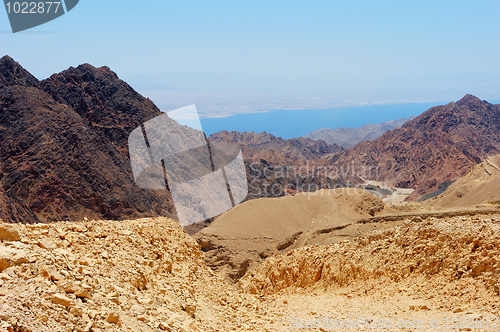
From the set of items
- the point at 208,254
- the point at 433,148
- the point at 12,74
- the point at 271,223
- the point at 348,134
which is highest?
the point at 12,74

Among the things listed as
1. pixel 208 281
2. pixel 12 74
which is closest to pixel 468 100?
pixel 12 74

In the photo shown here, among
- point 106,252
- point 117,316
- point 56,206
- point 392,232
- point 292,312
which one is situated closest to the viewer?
point 117,316

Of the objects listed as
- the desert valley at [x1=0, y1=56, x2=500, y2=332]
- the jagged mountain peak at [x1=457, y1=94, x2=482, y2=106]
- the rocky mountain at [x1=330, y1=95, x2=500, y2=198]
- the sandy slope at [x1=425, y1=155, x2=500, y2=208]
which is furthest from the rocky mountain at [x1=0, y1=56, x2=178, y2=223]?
the jagged mountain peak at [x1=457, y1=94, x2=482, y2=106]

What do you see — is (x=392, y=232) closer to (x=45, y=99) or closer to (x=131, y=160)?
(x=131, y=160)

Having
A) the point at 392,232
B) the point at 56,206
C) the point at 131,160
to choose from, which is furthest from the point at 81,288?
the point at 131,160

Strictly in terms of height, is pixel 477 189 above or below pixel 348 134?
above

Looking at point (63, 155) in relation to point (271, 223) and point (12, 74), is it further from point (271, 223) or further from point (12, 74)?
point (271, 223)

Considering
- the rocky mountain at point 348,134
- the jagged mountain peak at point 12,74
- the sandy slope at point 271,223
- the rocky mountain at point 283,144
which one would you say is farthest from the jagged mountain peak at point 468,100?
the jagged mountain peak at point 12,74
